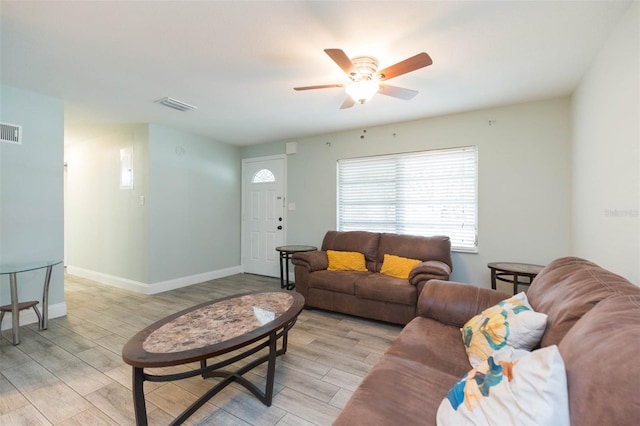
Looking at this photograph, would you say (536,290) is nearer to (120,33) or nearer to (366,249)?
(366,249)

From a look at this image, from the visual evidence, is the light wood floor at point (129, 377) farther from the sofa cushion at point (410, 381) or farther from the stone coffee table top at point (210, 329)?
the sofa cushion at point (410, 381)

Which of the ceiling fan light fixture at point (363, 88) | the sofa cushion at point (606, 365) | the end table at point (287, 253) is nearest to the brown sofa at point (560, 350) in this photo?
the sofa cushion at point (606, 365)

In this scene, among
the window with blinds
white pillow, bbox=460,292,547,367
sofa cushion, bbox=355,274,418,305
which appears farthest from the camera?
the window with blinds

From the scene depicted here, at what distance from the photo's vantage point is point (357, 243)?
3.82 metres

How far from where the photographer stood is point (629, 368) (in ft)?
2.17

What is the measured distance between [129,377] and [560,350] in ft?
8.46

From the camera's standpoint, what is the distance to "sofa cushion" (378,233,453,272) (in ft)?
10.9

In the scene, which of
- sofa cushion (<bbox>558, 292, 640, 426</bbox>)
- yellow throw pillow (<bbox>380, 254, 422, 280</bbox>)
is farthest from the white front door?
sofa cushion (<bbox>558, 292, 640, 426</bbox>)

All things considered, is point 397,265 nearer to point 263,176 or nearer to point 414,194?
point 414,194

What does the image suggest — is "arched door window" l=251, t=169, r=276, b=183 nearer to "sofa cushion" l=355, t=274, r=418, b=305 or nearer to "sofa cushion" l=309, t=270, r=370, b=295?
"sofa cushion" l=309, t=270, r=370, b=295

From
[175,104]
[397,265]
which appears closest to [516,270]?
[397,265]

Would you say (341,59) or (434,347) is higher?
(341,59)

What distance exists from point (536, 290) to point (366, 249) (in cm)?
222

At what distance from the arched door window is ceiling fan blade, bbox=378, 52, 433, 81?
3.38m
